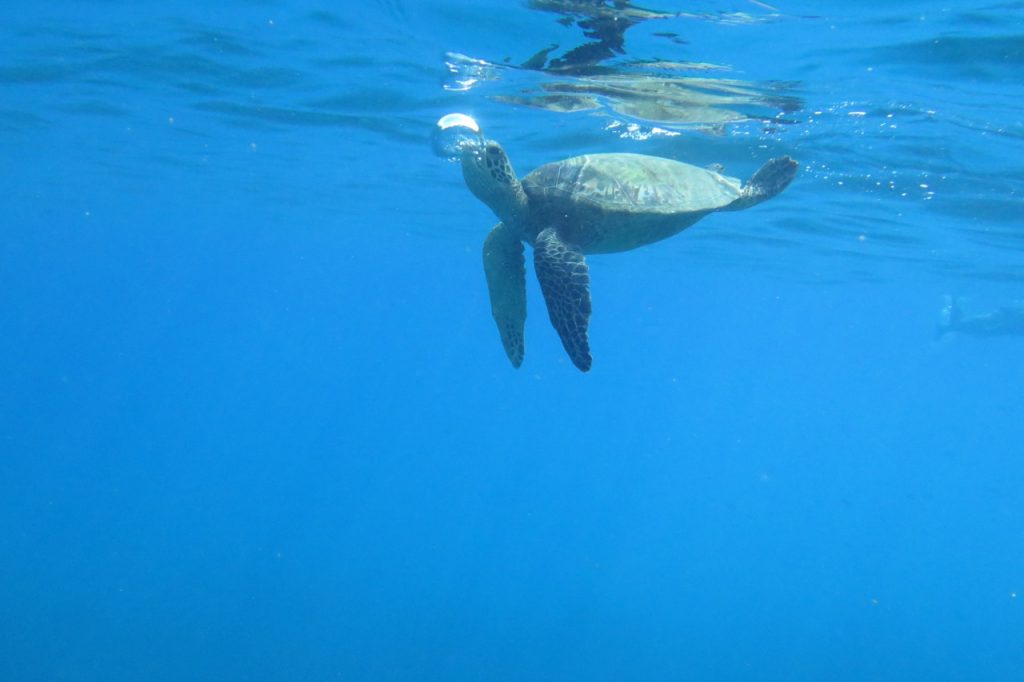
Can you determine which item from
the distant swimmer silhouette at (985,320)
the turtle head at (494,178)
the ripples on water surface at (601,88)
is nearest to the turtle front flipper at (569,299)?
the turtle head at (494,178)

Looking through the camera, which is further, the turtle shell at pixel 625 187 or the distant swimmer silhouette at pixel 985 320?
the distant swimmer silhouette at pixel 985 320

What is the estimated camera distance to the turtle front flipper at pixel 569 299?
5.86 metres

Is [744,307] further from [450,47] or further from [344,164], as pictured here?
[450,47]

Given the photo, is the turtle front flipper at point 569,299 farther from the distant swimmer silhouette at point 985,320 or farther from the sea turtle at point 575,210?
the distant swimmer silhouette at point 985,320

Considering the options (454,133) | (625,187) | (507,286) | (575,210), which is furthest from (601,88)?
(507,286)

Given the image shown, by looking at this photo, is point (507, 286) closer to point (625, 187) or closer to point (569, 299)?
point (569, 299)

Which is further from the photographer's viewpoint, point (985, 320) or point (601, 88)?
point (985, 320)

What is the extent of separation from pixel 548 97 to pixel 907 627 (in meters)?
41.0

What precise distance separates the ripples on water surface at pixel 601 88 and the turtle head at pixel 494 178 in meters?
4.03

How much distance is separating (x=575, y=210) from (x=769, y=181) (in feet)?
7.19

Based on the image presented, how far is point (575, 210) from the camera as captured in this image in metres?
6.74

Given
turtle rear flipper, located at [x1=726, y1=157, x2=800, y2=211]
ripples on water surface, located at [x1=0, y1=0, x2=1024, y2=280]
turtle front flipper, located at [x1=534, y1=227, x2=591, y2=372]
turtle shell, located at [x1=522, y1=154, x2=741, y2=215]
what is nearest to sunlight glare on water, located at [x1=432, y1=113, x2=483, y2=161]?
turtle shell, located at [x1=522, y1=154, x2=741, y2=215]

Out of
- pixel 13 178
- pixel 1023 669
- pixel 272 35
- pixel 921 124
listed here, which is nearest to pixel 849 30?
pixel 921 124

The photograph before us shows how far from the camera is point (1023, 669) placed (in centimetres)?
3647
